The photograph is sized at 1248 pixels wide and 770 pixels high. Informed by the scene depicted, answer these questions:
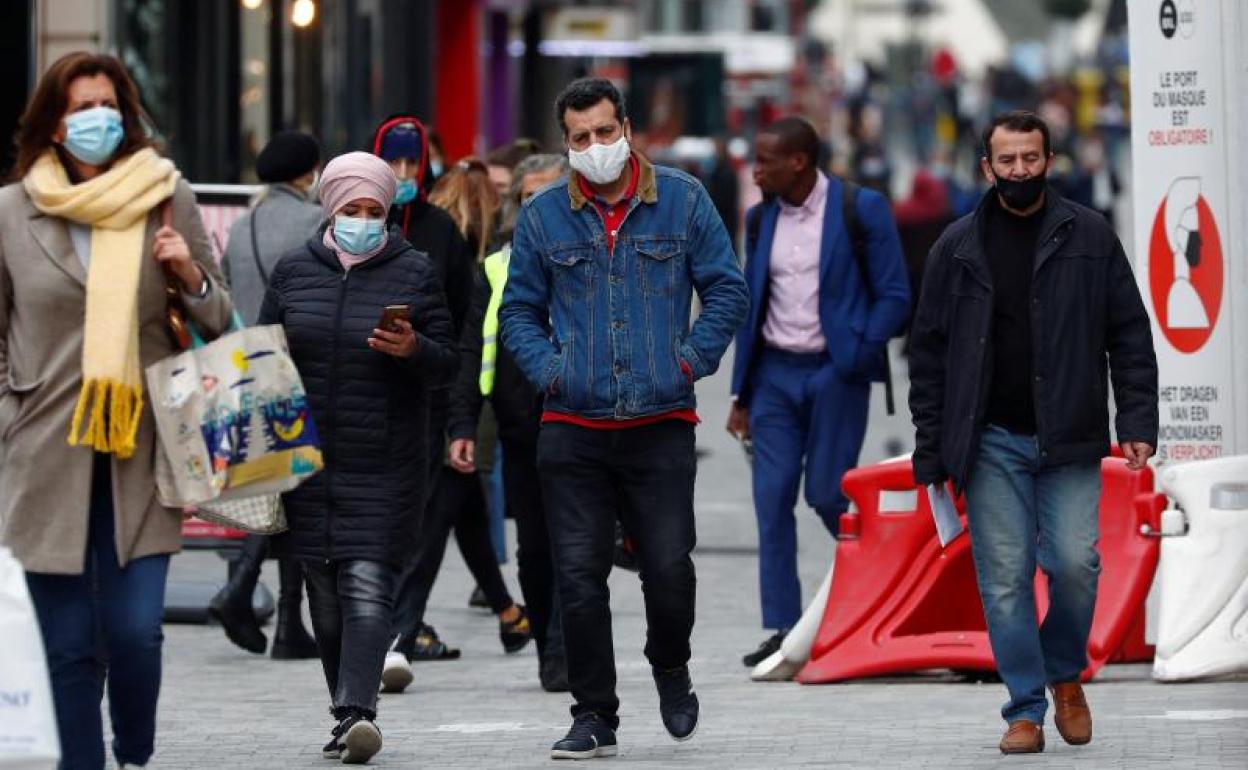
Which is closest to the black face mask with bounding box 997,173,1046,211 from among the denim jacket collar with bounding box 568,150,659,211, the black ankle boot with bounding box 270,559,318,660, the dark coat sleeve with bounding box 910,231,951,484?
the dark coat sleeve with bounding box 910,231,951,484

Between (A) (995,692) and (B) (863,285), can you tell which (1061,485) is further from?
(B) (863,285)

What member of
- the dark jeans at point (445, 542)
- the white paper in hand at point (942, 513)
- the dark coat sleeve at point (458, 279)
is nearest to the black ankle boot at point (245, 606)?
the dark jeans at point (445, 542)

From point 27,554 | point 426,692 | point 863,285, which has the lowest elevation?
point 426,692

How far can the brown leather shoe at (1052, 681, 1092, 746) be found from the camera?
8.32m

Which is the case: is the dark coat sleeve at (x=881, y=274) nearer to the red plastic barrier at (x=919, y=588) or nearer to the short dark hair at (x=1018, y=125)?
the red plastic barrier at (x=919, y=588)

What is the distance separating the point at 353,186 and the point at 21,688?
2.36 m

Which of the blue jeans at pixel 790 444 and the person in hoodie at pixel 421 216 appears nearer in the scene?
the person in hoodie at pixel 421 216

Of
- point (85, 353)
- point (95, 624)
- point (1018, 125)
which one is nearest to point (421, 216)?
point (1018, 125)

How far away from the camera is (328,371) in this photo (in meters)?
8.09

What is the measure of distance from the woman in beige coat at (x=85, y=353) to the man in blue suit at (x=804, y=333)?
3638mm

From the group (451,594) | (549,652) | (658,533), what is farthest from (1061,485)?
(451,594)

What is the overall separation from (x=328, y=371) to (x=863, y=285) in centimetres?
282

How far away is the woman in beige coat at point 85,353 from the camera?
6859mm

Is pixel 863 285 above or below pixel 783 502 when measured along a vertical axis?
above
